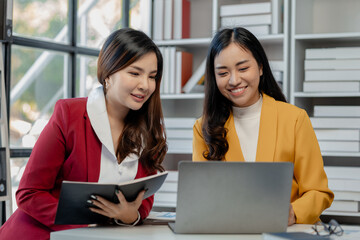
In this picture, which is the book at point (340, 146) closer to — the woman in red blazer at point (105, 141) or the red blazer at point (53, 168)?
the woman in red blazer at point (105, 141)

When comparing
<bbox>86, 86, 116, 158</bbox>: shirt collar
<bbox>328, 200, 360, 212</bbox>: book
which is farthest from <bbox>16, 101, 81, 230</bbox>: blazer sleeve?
<bbox>328, 200, 360, 212</bbox>: book

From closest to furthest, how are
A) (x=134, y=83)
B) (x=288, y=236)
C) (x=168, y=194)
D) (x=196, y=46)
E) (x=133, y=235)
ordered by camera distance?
(x=288, y=236), (x=133, y=235), (x=134, y=83), (x=168, y=194), (x=196, y=46)

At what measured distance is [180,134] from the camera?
11.5 feet

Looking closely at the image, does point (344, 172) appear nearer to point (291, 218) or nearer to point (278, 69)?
point (278, 69)

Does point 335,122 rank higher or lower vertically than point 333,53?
lower

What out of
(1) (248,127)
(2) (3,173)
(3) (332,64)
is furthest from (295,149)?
(2) (3,173)

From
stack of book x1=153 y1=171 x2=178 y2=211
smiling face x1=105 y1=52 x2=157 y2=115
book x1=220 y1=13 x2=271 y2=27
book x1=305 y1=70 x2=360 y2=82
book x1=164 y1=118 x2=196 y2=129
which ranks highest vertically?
book x1=220 y1=13 x2=271 y2=27

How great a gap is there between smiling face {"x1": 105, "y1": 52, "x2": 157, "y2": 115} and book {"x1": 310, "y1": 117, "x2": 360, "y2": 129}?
158 centimetres

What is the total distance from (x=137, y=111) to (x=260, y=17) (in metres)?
1.62

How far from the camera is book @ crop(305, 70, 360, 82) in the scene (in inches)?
124

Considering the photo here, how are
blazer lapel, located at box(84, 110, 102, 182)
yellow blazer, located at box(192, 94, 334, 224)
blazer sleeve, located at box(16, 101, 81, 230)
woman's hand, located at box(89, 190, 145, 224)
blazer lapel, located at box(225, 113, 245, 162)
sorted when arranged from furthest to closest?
blazer lapel, located at box(225, 113, 245, 162)
yellow blazer, located at box(192, 94, 334, 224)
blazer lapel, located at box(84, 110, 102, 182)
blazer sleeve, located at box(16, 101, 81, 230)
woman's hand, located at box(89, 190, 145, 224)

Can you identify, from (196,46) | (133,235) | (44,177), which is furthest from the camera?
(196,46)

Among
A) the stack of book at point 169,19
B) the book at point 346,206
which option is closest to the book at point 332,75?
the book at point 346,206

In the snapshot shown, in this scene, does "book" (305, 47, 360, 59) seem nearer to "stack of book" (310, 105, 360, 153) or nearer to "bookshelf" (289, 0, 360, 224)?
"bookshelf" (289, 0, 360, 224)
